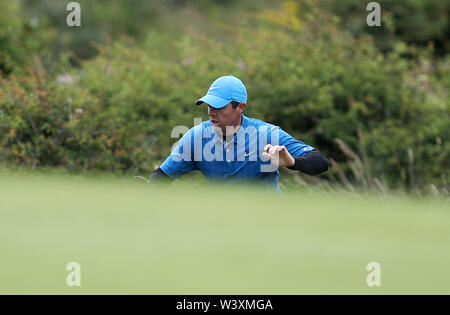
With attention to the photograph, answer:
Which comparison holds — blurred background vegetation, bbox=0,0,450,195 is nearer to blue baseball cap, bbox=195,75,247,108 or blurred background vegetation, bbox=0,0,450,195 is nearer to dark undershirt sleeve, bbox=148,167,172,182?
dark undershirt sleeve, bbox=148,167,172,182

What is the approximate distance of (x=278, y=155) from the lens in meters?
5.66

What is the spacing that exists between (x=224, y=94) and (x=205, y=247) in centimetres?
445

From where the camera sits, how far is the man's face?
6832mm

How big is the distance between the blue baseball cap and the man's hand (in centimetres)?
108

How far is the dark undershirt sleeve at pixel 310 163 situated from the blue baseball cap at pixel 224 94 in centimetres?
87

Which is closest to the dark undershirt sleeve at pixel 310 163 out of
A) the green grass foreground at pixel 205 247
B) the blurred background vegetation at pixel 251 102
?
the green grass foreground at pixel 205 247

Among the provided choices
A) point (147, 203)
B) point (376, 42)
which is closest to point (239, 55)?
point (147, 203)

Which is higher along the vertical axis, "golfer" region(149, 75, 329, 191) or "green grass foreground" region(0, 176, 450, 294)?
"golfer" region(149, 75, 329, 191)

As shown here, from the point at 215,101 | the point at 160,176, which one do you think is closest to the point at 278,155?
the point at 215,101

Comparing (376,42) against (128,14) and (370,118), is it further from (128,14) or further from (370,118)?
(128,14)

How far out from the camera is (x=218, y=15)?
40.5 meters

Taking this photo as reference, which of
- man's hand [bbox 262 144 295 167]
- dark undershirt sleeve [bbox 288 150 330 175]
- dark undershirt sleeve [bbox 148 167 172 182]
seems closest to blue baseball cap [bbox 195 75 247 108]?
dark undershirt sleeve [bbox 148 167 172 182]

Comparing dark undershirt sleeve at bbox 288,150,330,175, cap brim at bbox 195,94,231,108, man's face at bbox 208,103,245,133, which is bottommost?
dark undershirt sleeve at bbox 288,150,330,175

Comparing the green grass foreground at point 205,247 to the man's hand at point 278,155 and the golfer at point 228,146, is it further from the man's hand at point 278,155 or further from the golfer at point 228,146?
the golfer at point 228,146
